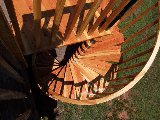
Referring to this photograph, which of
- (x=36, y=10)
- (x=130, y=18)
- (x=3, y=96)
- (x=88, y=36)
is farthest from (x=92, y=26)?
(x=130, y=18)

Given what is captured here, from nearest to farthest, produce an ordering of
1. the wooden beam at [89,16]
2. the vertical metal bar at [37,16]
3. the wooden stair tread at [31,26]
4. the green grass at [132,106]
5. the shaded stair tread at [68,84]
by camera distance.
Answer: the vertical metal bar at [37,16]
the wooden beam at [89,16]
the wooden stair tread at [31,26]
the shaded stair tread at [68,84]
the green grass at [132,106]

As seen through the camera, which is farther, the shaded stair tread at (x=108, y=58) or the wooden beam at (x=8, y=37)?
the shaded stair tread at (x=108, y=58)

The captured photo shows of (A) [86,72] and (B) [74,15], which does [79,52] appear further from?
(B) [74,15]

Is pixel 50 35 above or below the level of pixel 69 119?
above

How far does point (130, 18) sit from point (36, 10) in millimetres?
4215

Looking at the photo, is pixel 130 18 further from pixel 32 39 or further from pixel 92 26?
pixel 32 39


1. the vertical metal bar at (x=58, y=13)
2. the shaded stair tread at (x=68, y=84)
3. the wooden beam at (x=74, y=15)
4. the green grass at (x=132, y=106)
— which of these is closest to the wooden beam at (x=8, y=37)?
the vertical metal bar at (x=58, y=13)

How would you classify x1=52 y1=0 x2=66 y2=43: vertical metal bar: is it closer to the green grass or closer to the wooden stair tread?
the wooden stair tread

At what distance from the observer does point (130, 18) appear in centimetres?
725

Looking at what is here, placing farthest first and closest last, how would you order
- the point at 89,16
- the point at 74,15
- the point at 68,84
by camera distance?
the point at 68,84
the point at 89,16
the point at 74,15

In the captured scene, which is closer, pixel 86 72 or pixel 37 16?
pixel 37 16

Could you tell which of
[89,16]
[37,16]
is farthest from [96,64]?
[37,16]

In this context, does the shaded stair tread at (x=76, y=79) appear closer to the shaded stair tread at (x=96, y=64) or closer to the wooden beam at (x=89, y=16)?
the shaded stair tread at (x=96, y=64)

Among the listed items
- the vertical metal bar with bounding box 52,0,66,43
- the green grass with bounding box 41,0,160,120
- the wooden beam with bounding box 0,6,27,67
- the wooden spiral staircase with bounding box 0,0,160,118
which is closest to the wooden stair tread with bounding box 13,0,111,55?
the wooden spiral staircase with bounding box 0,0,160,118
